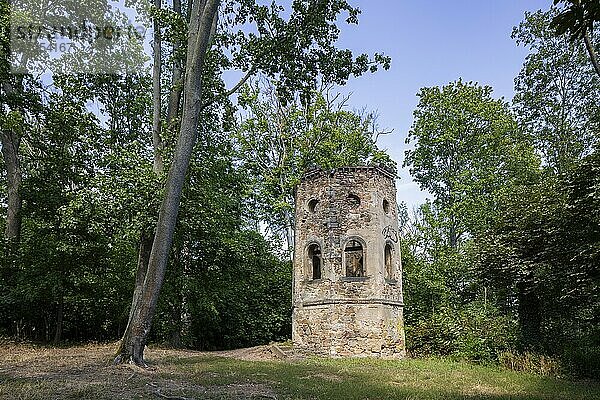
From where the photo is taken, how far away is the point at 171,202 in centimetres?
1170

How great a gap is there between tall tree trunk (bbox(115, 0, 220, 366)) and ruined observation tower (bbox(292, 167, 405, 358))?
7159 mm

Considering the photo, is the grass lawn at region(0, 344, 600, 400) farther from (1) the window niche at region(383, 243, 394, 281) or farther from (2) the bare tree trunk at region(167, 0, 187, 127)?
(2) the bare tree trunk at region(167, 0, 187, 127)

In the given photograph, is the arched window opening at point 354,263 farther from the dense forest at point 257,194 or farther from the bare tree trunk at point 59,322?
the bare tree trunk at point 59,322

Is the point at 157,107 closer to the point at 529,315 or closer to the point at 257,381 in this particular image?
the point at 257,381

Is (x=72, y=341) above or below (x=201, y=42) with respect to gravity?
below

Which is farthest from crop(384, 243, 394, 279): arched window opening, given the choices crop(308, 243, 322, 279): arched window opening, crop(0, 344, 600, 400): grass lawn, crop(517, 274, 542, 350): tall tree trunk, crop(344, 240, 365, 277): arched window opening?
crop(517, 274, 542, 350): tall tree trunk

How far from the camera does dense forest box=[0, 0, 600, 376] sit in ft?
45.7

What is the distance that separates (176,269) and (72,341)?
491 centimetres

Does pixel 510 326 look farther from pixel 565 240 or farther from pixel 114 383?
pixel 114 383

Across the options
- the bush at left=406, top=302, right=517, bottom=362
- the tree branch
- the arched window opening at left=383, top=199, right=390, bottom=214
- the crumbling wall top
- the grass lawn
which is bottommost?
the grass lawn

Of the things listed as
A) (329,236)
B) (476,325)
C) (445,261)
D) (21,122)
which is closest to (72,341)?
(21,122)

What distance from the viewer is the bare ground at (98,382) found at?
23.6 ft

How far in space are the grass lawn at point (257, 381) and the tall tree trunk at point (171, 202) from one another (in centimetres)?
74

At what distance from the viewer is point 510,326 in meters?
16.8
